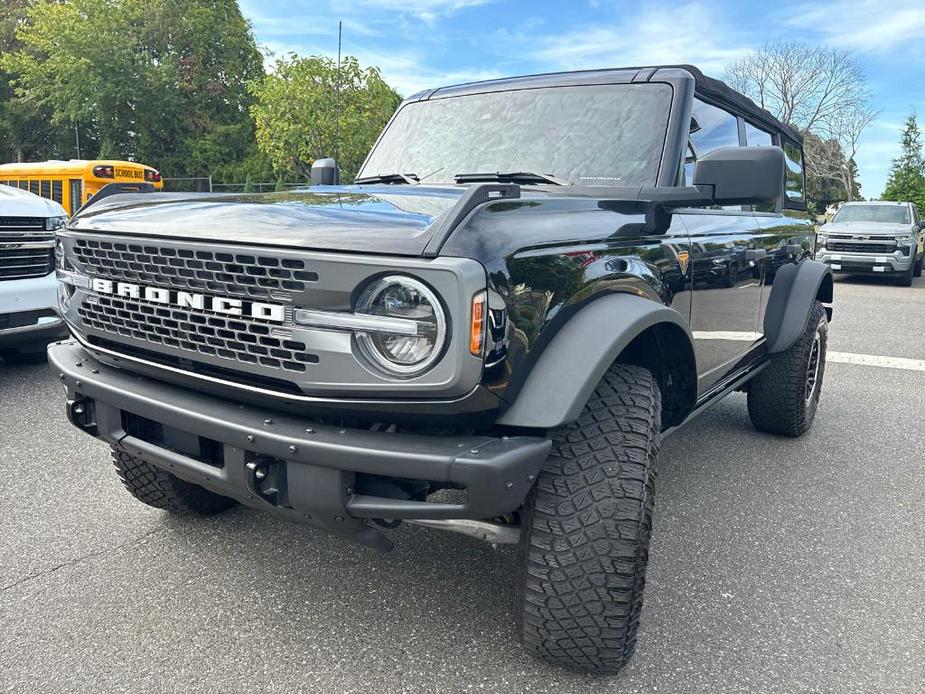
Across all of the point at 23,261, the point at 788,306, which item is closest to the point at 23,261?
the point at 23,261

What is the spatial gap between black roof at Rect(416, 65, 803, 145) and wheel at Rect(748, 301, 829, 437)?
125 centimetres

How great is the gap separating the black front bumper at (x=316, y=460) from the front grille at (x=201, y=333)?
154 mm

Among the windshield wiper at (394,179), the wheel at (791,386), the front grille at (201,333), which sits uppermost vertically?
the windshield wiper at (394,179)

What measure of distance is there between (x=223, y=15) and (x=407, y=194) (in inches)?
1597

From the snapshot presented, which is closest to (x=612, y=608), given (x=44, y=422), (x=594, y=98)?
(x=594, y=98)

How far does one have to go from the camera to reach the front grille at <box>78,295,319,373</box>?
1868 mm

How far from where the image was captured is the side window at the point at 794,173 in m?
4.66

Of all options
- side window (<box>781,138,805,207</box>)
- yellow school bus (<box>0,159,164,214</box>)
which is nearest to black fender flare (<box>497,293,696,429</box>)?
side window (<box>781,138,805,207</box>)

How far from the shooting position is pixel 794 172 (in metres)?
4.93

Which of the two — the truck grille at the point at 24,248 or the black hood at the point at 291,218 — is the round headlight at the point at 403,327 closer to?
the black hood at the point at 291,218

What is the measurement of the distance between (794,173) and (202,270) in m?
4.23

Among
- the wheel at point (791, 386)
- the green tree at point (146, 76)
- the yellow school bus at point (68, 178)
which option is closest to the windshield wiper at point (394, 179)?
the wheel at point (791, 386)

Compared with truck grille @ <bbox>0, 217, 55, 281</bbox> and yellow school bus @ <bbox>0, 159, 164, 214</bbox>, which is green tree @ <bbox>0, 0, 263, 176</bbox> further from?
truck grille @ <bbox>0, 217, 55, 281</bbox>

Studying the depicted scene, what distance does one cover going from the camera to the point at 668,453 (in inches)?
163
